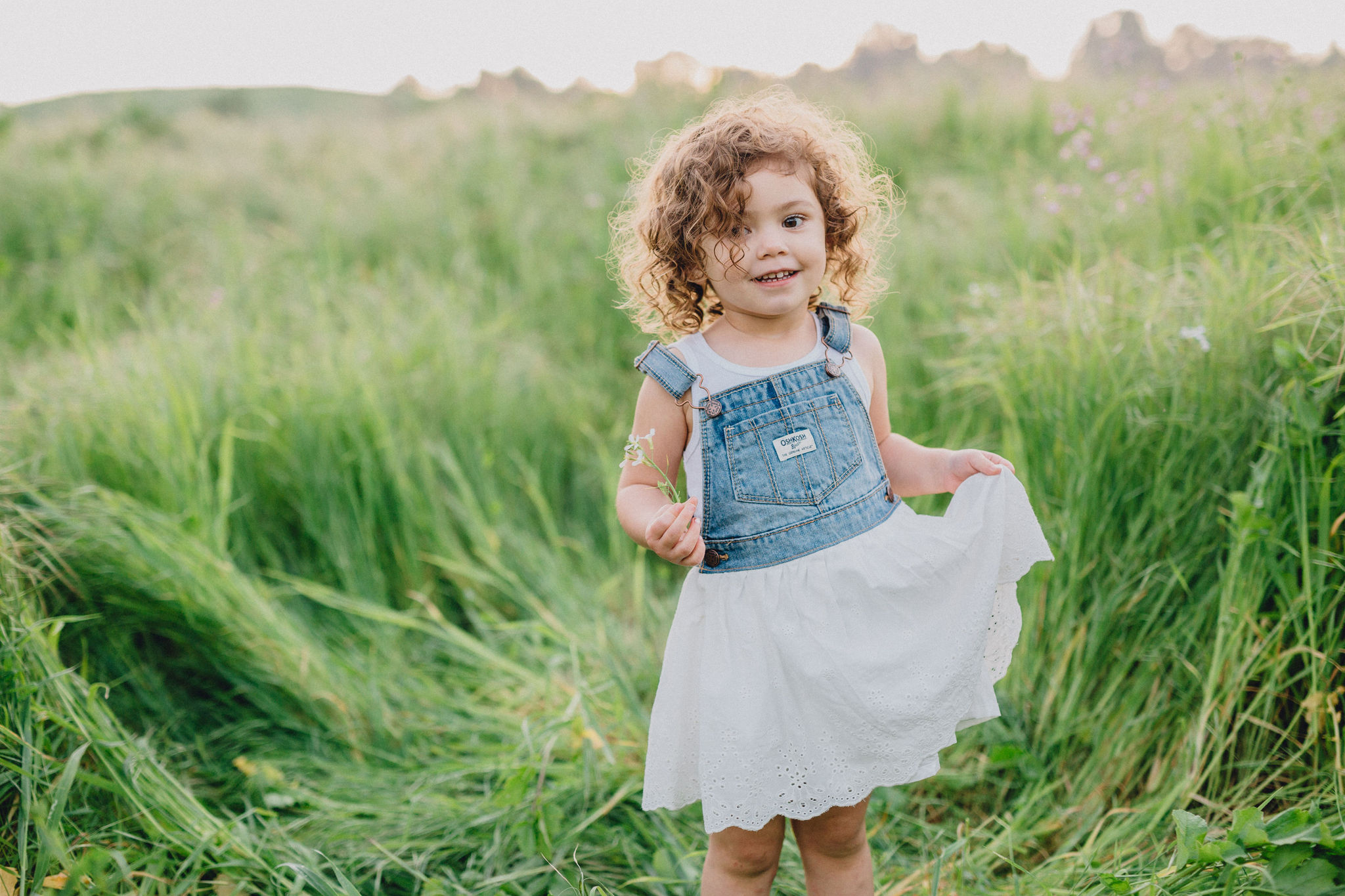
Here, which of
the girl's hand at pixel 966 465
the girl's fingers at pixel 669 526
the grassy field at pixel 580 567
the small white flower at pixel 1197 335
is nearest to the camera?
the girl's fingers at pixel 669 526

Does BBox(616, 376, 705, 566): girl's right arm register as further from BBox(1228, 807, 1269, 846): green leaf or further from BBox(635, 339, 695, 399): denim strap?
BBox(1228, 807, 1269, 846): green leaf

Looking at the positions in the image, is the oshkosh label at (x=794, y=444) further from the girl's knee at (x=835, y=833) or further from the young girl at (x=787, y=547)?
the girl's knee at (x=835, y=833)

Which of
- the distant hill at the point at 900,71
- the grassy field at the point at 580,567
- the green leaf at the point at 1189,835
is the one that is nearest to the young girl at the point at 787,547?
the green leaf at the point at 1189,835

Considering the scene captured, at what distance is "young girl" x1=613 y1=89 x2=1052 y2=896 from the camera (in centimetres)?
146

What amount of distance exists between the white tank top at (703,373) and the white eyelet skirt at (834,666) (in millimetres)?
202

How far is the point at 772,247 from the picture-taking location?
1528mm

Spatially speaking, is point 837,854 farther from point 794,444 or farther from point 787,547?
point 794,444

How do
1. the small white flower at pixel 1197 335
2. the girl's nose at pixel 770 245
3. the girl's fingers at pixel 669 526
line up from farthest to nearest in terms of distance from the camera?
Result: the small white flower at pixel 1197 335 → the girl's nose at pixel 770 245 → the girl's fingers at pixel 669 526

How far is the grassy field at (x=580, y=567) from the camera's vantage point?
1.86 m

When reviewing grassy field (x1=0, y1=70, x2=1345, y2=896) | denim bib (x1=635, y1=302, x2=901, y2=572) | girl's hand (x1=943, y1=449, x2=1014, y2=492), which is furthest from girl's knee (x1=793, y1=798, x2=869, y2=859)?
girl's hand (x1=943, y1=449, x2=1014, y2=492)

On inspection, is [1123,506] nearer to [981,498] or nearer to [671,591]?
[981,498]

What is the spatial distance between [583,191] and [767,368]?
184 inches

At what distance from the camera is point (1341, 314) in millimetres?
1919

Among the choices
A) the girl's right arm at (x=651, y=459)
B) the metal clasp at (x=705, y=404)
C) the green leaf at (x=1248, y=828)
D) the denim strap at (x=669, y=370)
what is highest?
the denim strap at (x=669, y=370)
